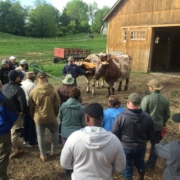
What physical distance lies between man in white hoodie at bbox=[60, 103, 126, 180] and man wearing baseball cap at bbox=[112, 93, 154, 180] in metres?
0.94

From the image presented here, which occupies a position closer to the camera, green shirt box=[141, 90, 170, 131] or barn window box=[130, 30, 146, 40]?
green shirt box=[141, 90, 170, 131]

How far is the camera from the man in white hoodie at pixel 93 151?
1.96 metres

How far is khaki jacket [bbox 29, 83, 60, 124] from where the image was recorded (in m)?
4.01

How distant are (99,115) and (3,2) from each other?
73.3m

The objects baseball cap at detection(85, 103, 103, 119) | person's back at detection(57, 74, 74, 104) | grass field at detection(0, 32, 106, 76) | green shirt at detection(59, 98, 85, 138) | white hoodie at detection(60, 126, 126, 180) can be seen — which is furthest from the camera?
grass field at detection(0, 32, 106, 76)

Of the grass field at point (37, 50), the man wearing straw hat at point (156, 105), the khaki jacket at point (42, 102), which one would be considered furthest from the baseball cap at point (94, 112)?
the grass field at point (37, 50)

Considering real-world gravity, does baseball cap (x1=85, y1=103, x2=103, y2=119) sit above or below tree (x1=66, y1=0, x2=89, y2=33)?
below

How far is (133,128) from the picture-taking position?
305cm

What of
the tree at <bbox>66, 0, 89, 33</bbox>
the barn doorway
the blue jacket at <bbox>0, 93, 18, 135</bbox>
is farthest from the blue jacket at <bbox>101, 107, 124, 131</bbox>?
the tree at <bbox>66, 0, 89, 33</bbox>

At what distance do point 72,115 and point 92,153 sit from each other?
1.65 meters

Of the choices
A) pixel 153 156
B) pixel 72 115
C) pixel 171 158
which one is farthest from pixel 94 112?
pixel 153 156

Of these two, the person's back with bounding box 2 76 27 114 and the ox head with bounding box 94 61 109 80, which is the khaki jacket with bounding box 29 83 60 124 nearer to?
the person's back with bounding box 2 76 27 114

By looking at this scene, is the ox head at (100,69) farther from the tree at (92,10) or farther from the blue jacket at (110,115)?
the tree at (92,10)

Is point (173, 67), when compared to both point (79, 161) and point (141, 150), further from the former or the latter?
point (79, 161)
